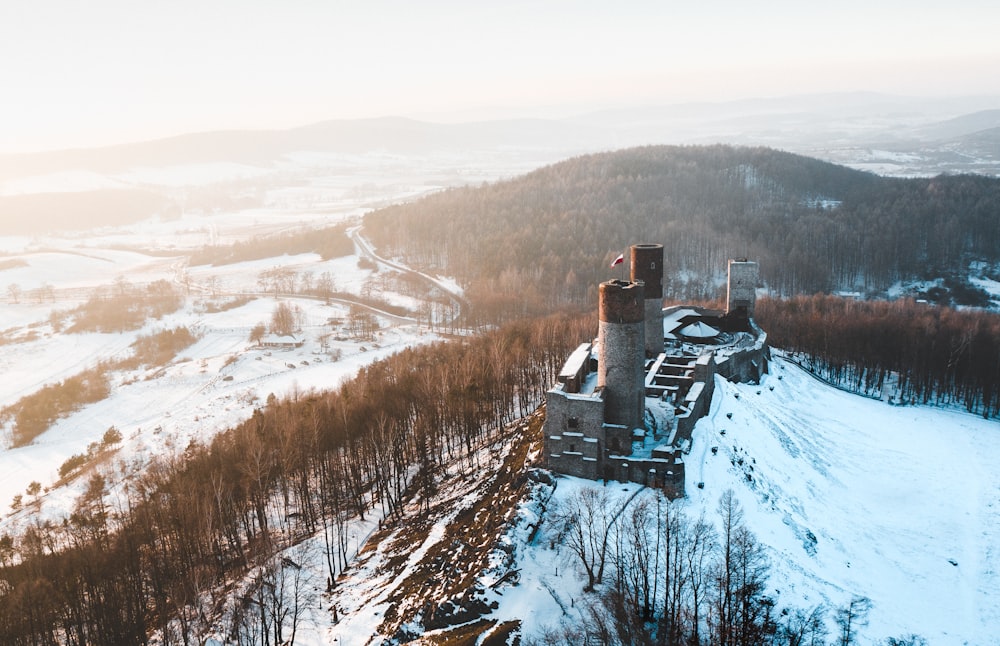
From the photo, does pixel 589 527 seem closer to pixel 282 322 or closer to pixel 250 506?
pixel 250 506

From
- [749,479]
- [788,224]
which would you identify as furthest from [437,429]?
[788,224]

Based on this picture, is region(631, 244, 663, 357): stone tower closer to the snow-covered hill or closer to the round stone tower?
the snow-covered hill

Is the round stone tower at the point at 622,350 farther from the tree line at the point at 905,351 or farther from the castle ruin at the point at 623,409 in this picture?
the tree line at the point at 905,351

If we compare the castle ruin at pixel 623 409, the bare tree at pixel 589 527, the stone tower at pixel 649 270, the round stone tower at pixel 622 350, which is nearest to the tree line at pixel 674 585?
the bare tree at pixel 589 527

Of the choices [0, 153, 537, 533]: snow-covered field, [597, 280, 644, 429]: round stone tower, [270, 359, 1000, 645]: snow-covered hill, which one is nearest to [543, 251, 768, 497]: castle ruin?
[597, 280, 644, 429]: round stone tower

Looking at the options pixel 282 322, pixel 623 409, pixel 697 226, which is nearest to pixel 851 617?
pixel 623 409
